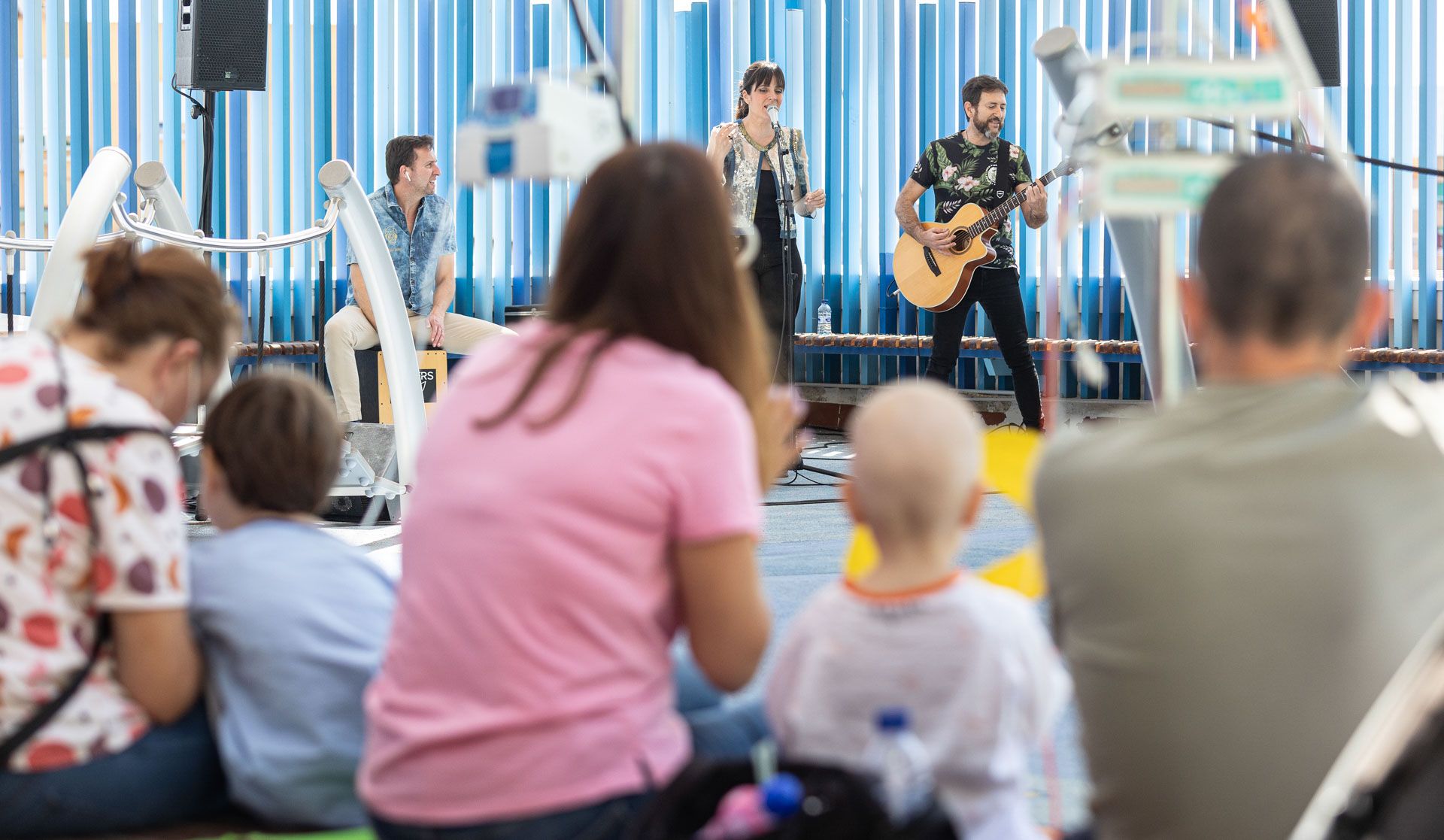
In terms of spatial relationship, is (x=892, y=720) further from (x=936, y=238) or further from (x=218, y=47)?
(x=218, y=47)

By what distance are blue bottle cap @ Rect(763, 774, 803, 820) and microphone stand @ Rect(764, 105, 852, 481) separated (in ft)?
12.7

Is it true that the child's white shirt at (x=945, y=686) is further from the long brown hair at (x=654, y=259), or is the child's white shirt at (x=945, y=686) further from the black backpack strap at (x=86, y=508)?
the black backpack strap at (x=86, y=508)

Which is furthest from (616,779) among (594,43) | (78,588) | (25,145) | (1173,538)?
(25,145)

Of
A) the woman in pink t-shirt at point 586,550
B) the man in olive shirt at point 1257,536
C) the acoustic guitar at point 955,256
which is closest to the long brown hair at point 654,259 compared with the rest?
the woman in pink t-shirt at point 586,550

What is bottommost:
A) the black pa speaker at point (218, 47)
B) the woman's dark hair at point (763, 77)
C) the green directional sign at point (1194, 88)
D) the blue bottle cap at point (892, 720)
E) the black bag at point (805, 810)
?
the black bag at point (805, 810)

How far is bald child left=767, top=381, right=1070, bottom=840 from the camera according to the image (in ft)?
3.79

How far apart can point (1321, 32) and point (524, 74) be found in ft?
12.3

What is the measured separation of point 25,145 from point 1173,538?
22.4 ft

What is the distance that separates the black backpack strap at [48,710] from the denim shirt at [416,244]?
4.00 meters

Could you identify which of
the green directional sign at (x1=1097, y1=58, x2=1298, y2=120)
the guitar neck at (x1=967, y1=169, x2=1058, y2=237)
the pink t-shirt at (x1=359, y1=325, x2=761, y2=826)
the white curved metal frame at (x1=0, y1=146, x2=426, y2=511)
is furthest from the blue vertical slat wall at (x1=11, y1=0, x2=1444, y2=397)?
the pink t-shirt at (x1=359, y1=325, x2=761, y2=826)

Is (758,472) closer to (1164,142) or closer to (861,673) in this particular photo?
(861,673)

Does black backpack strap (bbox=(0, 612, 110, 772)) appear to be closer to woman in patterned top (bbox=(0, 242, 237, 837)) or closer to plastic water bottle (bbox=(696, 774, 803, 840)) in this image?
woman in patterned top (bbox=(0, 242, 237, 837))

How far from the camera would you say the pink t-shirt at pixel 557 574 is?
1141 mm

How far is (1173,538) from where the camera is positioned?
3.37 ft
